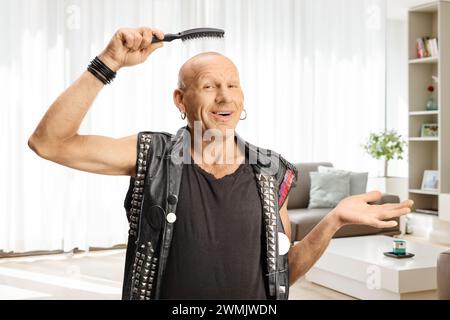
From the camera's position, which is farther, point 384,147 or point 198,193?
point 384,147

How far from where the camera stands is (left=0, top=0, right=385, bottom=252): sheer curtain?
197 inches

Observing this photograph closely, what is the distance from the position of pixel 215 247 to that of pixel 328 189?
4.43 m

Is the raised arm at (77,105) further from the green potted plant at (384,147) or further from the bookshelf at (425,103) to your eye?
the green potted plant at (384,147)

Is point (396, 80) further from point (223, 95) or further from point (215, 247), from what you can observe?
point (215, 247)

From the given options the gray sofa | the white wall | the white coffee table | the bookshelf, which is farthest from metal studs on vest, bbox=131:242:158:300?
the white wall

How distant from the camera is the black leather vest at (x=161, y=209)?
3.18 feet

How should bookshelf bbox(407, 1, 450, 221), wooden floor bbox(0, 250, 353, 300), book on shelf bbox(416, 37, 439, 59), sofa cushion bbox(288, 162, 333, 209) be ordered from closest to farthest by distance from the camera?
wooden floor bbox(0, 250, 353, 300), sofa cushion bbox(288, 162, 333, 209), bookshelf bbox(407, 1, 450, 221), book on shelf bbox(416, 37, 439, 59)

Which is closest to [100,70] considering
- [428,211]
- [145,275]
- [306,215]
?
[145,275]

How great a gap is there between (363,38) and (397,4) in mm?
515

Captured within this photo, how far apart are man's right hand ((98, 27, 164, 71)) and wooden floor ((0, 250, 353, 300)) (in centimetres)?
309

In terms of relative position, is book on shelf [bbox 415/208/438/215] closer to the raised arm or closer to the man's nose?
the man's nose

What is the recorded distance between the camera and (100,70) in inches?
35.5
